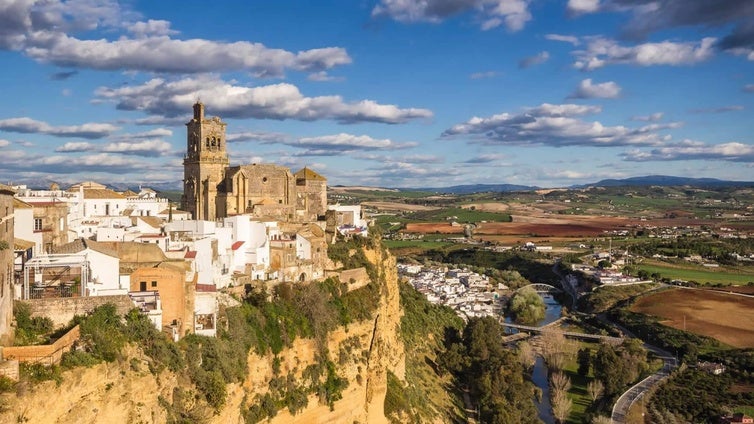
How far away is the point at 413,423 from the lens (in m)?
30.5

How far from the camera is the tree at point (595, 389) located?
44438 millimetres

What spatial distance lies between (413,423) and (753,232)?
116 meters

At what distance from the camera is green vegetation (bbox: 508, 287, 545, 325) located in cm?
6888

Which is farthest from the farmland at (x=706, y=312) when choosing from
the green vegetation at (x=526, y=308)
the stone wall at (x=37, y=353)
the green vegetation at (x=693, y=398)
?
the stone wall at (x=37, y=353)

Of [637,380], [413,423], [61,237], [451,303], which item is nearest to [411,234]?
[451,303]

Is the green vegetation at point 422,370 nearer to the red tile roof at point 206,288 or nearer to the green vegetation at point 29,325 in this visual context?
the red tile roof at point 206,288

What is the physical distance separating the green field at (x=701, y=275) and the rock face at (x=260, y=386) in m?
57.7

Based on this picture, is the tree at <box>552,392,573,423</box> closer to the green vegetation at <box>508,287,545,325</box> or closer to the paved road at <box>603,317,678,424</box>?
the paved road at <box>603,317,678,424</box>

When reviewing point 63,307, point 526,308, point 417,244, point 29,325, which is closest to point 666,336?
point 526,308

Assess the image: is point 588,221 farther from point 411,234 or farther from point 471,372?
point 471,372

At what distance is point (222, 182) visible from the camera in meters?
36.2

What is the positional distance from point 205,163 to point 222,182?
131cm

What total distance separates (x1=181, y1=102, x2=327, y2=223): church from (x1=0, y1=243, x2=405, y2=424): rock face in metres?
5.56

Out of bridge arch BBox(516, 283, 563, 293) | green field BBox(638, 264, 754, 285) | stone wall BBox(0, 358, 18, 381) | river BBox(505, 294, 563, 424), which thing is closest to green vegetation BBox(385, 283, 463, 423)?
river BBox(505, 294, 563, 424)
